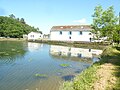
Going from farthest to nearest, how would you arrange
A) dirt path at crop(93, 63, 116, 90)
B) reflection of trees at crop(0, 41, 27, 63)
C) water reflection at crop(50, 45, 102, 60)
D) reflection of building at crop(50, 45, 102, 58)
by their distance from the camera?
reflection of building at crop(50, 45, 102, 58) < water reflection at crop(50, 45, 102, 60) < reflection of trees at crop(0, 41, 27, 63) < dirt path at crop(93, 63, 116, 90)

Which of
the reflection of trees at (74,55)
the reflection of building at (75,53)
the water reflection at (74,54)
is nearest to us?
the reflection of trees at (74,55)

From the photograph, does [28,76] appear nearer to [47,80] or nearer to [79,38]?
[47,80]

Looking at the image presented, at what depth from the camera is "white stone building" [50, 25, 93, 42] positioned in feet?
209

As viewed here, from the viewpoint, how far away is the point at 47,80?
13812 mm

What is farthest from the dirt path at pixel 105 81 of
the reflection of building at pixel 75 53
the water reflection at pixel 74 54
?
the reflection of building at pixel 75 53

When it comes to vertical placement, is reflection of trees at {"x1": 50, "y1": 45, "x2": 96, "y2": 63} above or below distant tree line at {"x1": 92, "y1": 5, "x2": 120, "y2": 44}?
below

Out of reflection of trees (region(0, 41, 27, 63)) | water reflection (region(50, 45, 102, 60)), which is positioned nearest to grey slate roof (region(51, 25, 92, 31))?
water reflection (region(50, 45, 102, 60))

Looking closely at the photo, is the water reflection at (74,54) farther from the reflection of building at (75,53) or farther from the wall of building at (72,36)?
the wall of building at (72,36)

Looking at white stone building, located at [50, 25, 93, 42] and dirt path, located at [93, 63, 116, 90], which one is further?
white stone building, located at [50, 25, 93, 42]

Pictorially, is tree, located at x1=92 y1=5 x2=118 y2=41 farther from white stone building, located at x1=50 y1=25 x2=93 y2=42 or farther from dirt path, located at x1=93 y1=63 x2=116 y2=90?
white stone building, located at x1=50 y1=25 x2=93 y2=42

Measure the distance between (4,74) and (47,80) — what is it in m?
3.78

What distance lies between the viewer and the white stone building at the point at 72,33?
63.8 metres

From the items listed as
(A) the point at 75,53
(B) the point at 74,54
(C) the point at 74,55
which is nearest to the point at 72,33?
(A) the point at 75,53

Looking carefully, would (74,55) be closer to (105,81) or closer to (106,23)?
(106,23)
